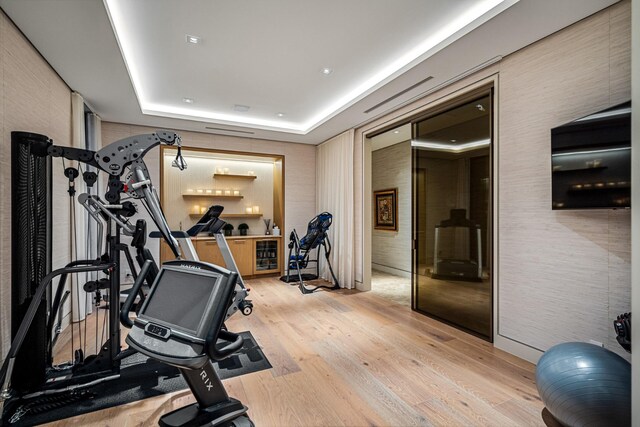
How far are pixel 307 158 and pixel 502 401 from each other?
206 inches

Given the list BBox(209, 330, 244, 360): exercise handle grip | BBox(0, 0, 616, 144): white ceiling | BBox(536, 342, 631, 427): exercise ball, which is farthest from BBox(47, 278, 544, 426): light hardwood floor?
BBox(0, 0, 616, 144): white ceiling

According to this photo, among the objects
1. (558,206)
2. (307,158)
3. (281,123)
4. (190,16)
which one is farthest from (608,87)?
(307,158)

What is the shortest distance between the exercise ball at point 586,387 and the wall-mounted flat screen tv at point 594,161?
3.24ft

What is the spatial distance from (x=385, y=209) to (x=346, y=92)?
130 inches

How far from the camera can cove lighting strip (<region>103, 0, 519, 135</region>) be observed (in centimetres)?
236

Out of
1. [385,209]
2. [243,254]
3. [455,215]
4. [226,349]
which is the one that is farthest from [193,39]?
[385,209]

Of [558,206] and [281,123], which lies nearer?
[558,206]

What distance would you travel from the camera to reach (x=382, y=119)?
458cm

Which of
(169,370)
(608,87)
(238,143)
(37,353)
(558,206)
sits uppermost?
(238,143)

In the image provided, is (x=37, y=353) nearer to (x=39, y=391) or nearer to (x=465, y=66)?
(x=39, y=391)

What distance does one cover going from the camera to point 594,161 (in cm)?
210

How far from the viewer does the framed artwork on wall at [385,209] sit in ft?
21.4

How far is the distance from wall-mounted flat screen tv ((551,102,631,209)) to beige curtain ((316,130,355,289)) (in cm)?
319

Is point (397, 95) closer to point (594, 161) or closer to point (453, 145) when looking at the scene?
point (453, 145)
